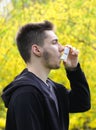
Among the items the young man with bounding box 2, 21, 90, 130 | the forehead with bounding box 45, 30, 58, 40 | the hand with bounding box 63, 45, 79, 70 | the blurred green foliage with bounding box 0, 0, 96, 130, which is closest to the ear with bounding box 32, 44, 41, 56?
the young man with bounding box 2, 21, 90, 130

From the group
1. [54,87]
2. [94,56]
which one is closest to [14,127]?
[54,87]

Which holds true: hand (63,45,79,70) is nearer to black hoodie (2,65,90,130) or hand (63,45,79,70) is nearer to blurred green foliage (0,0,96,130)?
black hoodie (2,65,90,130)

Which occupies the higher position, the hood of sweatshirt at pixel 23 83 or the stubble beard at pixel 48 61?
the stubble beard at pixel 48 61

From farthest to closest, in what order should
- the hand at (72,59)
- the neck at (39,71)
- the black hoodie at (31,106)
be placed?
the hand at (72,59), the neck at (39,71), the black hoodie at (31,106)

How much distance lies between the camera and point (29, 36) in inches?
129

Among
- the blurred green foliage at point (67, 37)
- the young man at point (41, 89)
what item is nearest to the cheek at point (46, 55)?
the young man at point (41, 89)

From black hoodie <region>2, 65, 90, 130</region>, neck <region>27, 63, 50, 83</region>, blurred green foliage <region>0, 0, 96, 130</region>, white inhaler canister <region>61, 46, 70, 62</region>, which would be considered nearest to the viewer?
black hoodie <region>2, 65, 90, 130</region>

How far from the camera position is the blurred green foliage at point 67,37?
628cm

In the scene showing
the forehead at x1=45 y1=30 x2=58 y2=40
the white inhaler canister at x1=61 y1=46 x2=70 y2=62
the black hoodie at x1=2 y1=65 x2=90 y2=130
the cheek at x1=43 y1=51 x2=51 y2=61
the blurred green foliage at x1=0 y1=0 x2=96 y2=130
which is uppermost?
the forehead at x1=45 y1=30 x2=58 y2=40

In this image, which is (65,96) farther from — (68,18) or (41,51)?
(68,18)

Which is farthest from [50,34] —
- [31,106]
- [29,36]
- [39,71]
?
[31,106]

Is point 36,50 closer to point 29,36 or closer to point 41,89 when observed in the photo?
point 29,36

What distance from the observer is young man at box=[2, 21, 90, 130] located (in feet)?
9.74

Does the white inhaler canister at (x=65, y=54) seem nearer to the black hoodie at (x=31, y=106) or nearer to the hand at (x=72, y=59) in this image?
the hand at (x=72, y=59)
